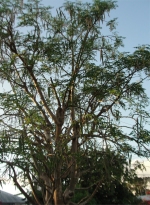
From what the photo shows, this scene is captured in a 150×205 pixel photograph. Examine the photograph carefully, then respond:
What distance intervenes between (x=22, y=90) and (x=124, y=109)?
2474mm

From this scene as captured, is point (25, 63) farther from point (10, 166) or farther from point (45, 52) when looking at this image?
point (10, 166)

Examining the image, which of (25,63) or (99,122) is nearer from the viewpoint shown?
(99,122)

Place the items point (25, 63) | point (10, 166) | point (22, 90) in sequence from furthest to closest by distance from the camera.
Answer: point (22, 90) → point (25, 63) → point (10, 166)

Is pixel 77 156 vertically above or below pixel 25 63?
below

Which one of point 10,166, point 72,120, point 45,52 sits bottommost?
point 10,166

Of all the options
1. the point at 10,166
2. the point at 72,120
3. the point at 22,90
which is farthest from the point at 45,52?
the point at 10,166

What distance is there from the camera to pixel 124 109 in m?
7.38

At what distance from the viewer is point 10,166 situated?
5809 millimetres

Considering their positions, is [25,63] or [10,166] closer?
[10,166]

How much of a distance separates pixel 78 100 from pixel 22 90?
4.80 feet

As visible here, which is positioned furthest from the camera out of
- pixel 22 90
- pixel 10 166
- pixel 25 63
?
pixel 22 90

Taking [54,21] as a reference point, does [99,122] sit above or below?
below

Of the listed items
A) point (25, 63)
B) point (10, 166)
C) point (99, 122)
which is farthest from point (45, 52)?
point (10, 166)

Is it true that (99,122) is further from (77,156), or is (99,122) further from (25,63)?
(25,63)
